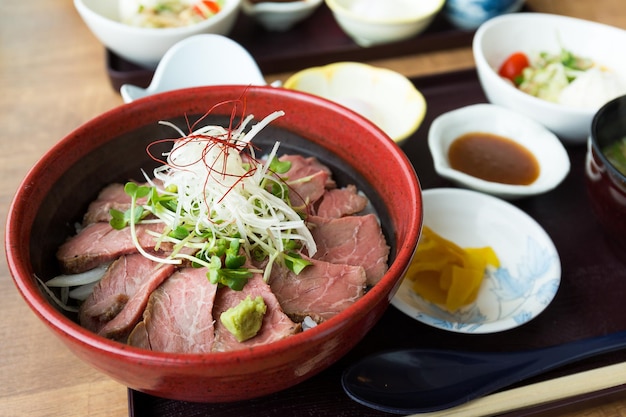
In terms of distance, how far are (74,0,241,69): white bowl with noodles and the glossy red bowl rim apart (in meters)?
0.72

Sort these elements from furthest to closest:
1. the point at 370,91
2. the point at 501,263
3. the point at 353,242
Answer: the point at 370,91 → the point at 501,263 → the point at 353,242

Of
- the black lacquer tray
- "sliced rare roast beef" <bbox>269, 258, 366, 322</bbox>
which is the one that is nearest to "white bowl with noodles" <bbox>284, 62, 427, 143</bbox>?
the black lacquer tray

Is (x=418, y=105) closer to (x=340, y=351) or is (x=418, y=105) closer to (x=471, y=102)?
(x=471, y=102)

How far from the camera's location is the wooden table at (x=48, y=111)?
1328 millimetres

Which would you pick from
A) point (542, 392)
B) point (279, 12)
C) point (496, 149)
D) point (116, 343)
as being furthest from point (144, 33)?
point (542, 392)

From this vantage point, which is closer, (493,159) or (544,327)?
A: (544,327)

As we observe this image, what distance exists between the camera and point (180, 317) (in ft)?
3.77

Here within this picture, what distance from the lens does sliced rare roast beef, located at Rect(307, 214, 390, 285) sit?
1.30m

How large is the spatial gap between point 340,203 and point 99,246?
57 cm

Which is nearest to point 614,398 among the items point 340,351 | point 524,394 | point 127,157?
point 524,394

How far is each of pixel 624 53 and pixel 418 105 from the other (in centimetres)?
92

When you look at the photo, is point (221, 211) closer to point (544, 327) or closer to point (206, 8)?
point (544, 327)

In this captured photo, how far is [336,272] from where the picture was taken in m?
1.24

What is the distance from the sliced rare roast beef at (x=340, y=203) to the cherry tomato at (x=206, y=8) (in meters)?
1.25
